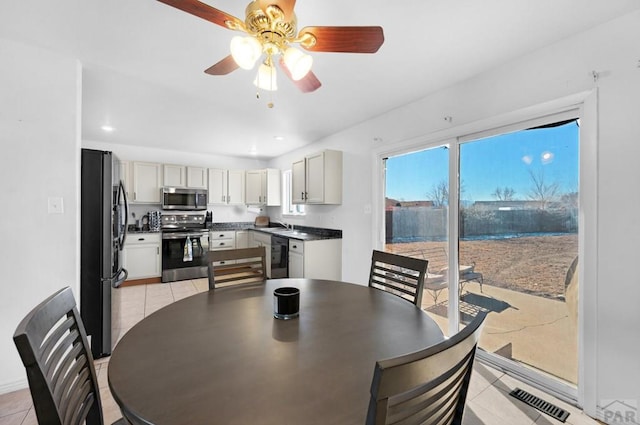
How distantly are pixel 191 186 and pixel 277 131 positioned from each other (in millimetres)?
2298

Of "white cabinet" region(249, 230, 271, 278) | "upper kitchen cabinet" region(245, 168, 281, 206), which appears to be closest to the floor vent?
"white cabinet" region(249, 230, 271, 278)

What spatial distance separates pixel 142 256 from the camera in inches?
183

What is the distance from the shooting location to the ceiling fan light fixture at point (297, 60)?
133 cm

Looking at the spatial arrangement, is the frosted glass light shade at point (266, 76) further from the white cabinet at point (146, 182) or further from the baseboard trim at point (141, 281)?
the baseboard trim at point (141, 281)

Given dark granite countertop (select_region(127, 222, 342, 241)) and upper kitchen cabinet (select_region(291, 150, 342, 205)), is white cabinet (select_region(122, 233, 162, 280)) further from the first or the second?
upper kitchen cabinet (select_region(291, 150, 342, 205))

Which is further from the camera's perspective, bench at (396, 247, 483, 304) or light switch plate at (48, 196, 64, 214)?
bench at (396, 247, 483, 304)

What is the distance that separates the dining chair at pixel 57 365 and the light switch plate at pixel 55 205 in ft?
5.01

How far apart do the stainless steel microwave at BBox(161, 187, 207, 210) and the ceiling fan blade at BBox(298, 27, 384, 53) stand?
177 inches

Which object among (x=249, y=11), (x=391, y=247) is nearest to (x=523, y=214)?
(x=391, y=247)

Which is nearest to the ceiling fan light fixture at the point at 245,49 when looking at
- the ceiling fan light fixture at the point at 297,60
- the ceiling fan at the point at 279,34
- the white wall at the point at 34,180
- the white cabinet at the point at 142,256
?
the ceiling fan at the point at 279,34

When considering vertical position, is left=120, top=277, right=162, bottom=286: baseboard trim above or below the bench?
below

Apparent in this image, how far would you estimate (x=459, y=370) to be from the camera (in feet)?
2.27

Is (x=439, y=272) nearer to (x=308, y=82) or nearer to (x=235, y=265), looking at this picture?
(x=235, y=265)

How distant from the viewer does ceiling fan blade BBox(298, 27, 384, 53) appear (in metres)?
1.23
